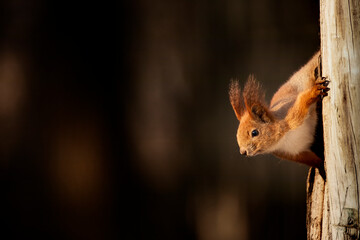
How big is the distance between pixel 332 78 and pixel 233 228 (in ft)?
4.57

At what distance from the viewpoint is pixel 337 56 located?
1.57 metres

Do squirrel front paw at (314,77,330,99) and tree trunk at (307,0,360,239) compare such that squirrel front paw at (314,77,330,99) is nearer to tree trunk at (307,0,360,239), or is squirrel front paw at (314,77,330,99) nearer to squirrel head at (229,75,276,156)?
tree trunk at (307,0,360,239)

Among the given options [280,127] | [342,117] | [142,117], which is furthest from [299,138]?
[142,117]

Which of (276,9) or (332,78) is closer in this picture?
(332,78)

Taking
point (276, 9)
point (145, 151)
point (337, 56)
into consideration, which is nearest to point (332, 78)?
point (337, 56)

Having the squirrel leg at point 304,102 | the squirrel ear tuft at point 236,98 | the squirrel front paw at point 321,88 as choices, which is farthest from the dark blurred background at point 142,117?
the squirrel front paw at point 321,88

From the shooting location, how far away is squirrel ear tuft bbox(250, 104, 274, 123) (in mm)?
1761

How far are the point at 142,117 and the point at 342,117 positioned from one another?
1521mm

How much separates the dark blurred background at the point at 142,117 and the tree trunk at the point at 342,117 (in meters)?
1.17

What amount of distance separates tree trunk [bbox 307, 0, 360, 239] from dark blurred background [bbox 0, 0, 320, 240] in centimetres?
117

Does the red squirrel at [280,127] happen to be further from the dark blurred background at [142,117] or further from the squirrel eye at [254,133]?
the dark blurred background at [142,117]

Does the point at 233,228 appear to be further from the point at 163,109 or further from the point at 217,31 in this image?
the point at 217,31

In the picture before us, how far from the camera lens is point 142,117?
2887 millimetres

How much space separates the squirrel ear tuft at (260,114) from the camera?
1761 mm
